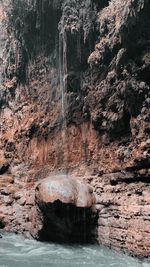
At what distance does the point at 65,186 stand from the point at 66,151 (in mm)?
2331

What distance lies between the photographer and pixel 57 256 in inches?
467

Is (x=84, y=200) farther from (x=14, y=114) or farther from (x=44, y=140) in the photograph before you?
(x=14, y=114)

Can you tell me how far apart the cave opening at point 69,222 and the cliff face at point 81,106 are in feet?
1.47

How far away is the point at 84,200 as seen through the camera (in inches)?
508

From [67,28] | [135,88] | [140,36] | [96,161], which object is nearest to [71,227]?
[96,161]

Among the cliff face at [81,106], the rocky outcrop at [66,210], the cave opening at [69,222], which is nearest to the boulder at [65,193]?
the rocky outcrop at [66,210]

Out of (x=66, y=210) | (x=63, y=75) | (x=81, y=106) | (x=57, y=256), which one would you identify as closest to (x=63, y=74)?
(x=63, y=75)

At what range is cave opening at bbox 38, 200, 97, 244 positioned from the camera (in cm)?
1276

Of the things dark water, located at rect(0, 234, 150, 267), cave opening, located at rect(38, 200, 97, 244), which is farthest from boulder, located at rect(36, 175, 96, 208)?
dark water, located at rect(0, 234, 150, 267)

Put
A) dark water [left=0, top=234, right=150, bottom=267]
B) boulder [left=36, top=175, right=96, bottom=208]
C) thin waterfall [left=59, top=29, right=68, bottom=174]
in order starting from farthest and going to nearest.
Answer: thin waterfall [left=59, top=29, right=68, bottom=174], boulder [left=36, top=175, right=96, bottom=208], dark water [left=0, top=234, right=150, bottom=267]

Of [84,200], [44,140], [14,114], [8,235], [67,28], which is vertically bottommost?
[8,235]

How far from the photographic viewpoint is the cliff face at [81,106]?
11750 mm

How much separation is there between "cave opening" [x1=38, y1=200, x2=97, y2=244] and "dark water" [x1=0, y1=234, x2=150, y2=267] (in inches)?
12.8

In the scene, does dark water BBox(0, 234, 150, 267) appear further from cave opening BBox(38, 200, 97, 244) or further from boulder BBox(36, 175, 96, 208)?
boulder BBox(36, 175, 96, 208)
